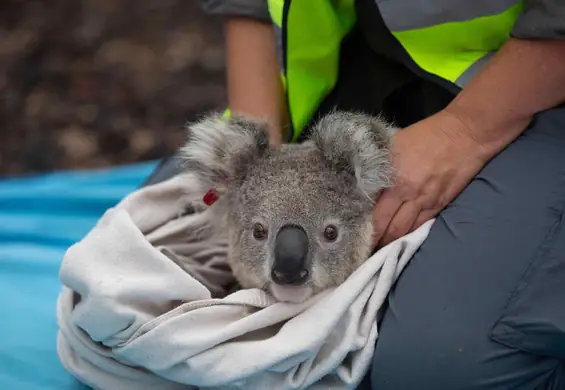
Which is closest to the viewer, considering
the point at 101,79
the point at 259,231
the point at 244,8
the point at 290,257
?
the point at 290,257

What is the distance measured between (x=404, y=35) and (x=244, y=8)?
455mm

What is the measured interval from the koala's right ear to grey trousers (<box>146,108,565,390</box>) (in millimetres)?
337

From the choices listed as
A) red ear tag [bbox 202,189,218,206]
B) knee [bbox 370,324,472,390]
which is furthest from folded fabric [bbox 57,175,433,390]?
red ear tag [bbox 202,189,218,206]

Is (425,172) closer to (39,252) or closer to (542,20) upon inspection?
(542,20)

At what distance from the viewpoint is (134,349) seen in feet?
3.79

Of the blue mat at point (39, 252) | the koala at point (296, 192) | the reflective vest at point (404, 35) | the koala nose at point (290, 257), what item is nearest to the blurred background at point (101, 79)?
the blue mat at point (39, 252)

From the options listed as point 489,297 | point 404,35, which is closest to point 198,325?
point 489,297

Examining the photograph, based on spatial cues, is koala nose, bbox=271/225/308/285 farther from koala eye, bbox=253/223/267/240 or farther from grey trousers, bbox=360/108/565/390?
grey trousers, bbox=360/108/565/390

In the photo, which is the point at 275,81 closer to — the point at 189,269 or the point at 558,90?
the point at 189,269

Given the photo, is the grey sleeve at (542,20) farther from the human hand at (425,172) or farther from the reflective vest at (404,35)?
the human hand at (425,172)

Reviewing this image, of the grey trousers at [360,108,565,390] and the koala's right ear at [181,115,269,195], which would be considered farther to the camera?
the koala's right ear at [181,115,269,195]

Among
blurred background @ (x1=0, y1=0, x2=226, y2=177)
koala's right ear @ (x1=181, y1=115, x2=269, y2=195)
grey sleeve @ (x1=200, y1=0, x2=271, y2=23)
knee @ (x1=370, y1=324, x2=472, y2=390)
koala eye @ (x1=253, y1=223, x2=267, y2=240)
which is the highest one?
grey sleeve @ (x1=200, y1=0, x2=271, y2=23)

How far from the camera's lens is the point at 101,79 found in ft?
11.3

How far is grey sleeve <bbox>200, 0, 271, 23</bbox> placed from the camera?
64.7 inches
